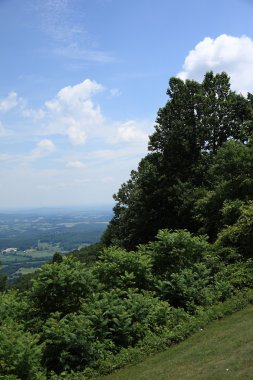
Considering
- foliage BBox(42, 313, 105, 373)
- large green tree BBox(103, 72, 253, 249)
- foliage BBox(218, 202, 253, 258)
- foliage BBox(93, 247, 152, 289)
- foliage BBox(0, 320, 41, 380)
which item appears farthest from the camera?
large green tree BBox(103, 72, 253, 249)

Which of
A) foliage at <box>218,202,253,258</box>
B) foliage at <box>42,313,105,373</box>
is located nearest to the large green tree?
foliage at <box>218,202,253,258</box>

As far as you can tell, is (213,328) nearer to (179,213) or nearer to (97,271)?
(97,271)

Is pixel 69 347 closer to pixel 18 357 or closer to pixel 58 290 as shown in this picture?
pixel 18 357

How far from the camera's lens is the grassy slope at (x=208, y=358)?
29.7 ft

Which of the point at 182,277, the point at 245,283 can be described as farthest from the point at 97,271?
the point at 245,283

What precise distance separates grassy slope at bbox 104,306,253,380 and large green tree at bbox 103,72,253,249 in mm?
21493

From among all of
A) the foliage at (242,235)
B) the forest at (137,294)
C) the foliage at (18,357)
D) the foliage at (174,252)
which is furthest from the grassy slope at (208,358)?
the foliage at (242,235)

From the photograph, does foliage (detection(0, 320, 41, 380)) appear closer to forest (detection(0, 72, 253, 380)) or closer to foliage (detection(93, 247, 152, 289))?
forest (detection(0, 72, 253, 380))

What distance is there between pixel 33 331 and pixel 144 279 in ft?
17.7

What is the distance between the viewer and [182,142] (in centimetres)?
3459

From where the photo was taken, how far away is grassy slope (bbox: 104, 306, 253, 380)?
9055 mm

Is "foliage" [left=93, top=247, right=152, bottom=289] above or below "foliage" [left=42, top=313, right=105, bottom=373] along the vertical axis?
above

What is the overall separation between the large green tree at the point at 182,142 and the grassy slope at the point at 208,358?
21.5 m

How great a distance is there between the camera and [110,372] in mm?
11461
